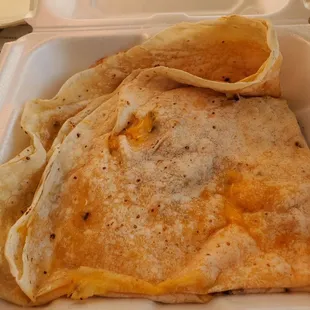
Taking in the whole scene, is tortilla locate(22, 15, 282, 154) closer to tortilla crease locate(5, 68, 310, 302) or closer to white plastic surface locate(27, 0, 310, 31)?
tortilla crease locate(5, 68, 310, 302)

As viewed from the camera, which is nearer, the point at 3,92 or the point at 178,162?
the point at 178,162

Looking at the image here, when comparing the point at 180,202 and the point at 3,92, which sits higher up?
the point at 3,92

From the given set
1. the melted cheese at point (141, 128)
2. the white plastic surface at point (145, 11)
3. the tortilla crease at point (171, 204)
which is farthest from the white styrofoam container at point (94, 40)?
the melted cheese at point (141, 128)

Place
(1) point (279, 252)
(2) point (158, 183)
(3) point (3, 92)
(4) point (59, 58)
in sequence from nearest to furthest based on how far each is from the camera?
(1) point (279, 252), (2) point (158, 183), (3) point (3, 92), (4) point (59, 58)

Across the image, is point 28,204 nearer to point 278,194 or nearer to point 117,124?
point 117,124

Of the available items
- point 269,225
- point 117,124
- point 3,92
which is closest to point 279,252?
point 269,225

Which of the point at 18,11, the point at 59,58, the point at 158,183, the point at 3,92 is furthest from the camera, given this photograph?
the point at 18,11
